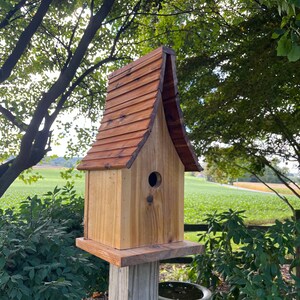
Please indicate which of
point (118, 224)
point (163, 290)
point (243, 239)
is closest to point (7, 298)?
point (118, 224)

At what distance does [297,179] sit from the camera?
226 inches

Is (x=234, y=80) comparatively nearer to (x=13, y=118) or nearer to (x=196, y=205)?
(x=13, y=118)

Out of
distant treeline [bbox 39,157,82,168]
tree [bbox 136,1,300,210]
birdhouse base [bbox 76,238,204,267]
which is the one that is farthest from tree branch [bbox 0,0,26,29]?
birdhouse base [bbox 76,238,204,267]

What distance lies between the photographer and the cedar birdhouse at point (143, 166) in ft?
5.04

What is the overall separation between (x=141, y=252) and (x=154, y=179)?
1.30 ft

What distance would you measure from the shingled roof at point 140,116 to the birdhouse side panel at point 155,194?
0.23ft

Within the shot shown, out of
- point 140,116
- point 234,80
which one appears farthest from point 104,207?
point 234,80

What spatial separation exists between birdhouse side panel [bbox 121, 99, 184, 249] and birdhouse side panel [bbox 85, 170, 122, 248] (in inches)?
1.9

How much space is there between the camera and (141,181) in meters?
1.60

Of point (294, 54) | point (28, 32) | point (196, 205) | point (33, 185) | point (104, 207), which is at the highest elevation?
point (28, 32)

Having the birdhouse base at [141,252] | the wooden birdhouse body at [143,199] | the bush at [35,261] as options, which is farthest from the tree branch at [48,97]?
the birdhouse base at [141,252]

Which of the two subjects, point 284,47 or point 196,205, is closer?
point 284,47

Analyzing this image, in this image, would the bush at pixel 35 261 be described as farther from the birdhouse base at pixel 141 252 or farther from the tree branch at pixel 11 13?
the tree branch at pixel 11 13

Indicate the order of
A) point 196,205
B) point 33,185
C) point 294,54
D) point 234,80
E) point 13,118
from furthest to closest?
point 196,205 < point 33,185 < point 13,118 < point 234,80 < point 294,54
